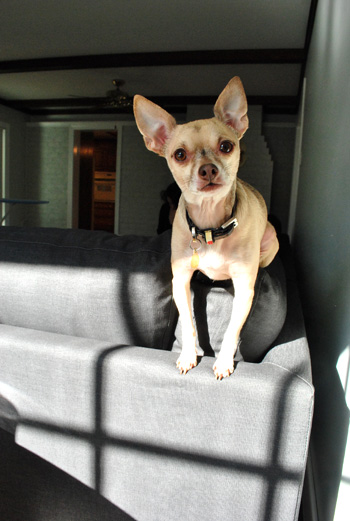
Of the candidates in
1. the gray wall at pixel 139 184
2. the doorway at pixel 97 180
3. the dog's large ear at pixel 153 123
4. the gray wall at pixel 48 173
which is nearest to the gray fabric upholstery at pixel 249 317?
the dog's large ear at pixel 153 123

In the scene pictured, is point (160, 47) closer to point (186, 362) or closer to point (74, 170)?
point (74, 170)

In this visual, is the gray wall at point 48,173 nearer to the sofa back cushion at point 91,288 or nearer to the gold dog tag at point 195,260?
the sofa back cushion at point 91,288

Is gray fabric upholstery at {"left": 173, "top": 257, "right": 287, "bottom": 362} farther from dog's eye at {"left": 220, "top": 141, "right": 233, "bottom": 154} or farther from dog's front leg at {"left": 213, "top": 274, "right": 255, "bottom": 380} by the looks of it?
dog's eye at {"left": 220, "top": 141, "right": 233, "bottom": 154}

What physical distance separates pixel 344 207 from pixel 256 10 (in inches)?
133

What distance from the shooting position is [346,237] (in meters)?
1.13

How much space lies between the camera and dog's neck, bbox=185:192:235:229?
109 cm

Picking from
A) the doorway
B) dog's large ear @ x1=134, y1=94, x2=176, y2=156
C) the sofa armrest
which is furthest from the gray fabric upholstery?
the doorway

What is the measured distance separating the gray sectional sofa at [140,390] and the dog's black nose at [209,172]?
0.30 metres

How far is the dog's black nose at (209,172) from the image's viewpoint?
39.8 inches

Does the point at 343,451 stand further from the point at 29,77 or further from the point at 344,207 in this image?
the point at 29,77

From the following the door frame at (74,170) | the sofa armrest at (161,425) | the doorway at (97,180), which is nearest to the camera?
the sofa armrest at (161,425)

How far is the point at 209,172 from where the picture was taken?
101 centimetres

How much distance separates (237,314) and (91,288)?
17.3 inches

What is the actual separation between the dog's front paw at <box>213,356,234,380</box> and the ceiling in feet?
11.7
